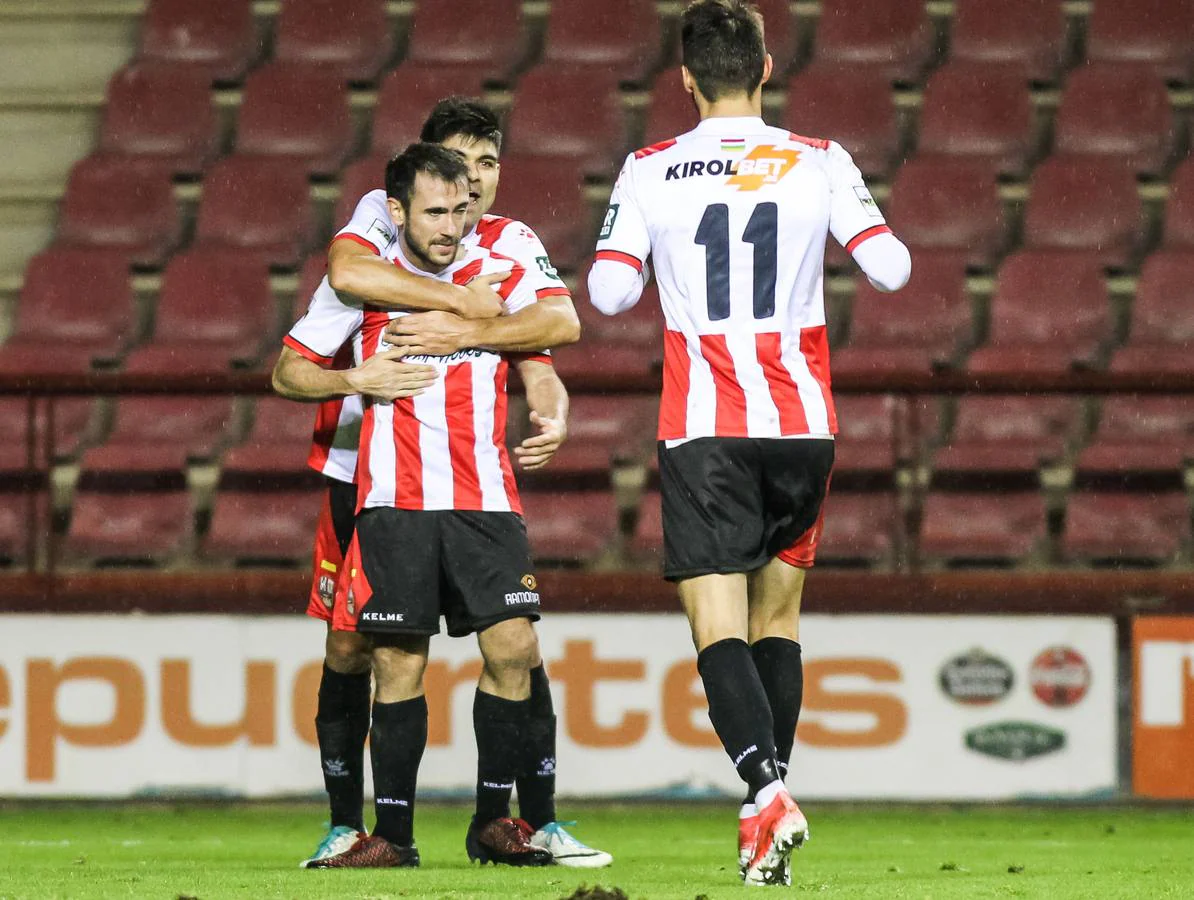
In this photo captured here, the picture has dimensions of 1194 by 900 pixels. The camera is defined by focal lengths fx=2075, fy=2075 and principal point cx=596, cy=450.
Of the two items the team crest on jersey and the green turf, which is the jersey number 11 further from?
the green turf

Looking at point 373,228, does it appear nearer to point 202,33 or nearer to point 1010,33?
point 1010,33

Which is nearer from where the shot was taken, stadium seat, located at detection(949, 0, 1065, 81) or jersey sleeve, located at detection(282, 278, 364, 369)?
jersey sleeve, located at detection(282, 278, 364, 369)

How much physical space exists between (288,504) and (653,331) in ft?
6.24

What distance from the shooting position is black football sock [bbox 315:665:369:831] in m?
4.95

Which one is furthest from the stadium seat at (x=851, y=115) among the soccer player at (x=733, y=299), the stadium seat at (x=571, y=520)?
the soccer player at (x=733, y=299)

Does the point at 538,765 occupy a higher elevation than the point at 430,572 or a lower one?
lower

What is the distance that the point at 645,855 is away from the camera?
5.40 metres

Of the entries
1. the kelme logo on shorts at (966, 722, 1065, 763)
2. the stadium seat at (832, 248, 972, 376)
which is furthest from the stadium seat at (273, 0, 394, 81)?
the kelme logo on shorts at (966, 722, 1065, 763)

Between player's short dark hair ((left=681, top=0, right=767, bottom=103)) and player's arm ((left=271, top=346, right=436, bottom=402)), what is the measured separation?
924 mm

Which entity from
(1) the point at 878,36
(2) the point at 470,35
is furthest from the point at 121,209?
(1) the point at 878,36

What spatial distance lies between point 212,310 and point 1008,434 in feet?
12.2

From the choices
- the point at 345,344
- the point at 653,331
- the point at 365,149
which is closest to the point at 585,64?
the point at 365,149

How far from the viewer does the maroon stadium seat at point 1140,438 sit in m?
8.09

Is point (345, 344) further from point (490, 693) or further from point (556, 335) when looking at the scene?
point (490, 693)
